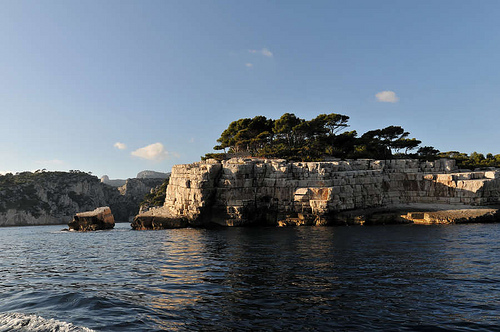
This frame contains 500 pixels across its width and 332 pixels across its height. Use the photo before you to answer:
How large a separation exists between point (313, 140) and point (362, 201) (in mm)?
27267

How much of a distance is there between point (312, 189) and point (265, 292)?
32.6 meters

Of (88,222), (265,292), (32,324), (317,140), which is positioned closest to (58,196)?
(88,222)

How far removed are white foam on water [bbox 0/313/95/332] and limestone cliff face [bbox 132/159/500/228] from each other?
113 ft

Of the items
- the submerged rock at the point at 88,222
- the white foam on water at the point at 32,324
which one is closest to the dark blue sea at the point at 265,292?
the white foam on water at the point at 32,324

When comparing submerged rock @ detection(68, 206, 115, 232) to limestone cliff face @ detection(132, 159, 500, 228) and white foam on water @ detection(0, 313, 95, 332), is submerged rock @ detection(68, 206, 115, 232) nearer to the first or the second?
limestone cliff face @ detection(132, 159, 500, 228)

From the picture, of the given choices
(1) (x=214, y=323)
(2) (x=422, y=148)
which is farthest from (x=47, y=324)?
(2) (x=422, y=148)

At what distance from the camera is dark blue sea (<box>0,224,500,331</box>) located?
8406mm

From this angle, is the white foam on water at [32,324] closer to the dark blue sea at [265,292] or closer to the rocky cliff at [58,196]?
the dark blue sea at [265,292]

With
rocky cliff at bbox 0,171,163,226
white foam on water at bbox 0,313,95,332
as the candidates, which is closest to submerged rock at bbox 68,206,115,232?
white foam on water at bbox 0,313,95,332

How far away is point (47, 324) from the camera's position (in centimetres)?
864

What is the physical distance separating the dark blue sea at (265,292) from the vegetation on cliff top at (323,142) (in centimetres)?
4293

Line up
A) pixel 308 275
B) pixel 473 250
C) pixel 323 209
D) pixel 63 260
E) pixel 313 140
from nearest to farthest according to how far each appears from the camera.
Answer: pixel 308 275, pixel 473 250, pixel 63 260, pixel 323 209, pixel 313 140

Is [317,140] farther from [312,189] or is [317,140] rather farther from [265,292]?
[265,292]

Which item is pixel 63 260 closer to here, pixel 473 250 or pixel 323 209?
pixel 473 250
